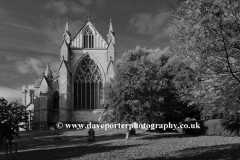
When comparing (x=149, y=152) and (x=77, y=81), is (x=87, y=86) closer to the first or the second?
(x=77, y=81)

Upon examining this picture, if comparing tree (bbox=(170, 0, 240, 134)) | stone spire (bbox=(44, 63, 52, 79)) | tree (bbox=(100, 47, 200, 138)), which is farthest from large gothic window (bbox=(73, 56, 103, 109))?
tree (bbox=(170, 0, 240, 134))

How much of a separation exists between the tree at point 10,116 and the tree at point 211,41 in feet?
33.5

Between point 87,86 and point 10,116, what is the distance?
31810 mm

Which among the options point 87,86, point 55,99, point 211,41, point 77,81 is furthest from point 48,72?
point 211,41

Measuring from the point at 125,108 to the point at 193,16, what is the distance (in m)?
16.8

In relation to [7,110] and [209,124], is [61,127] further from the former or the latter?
[7,110]

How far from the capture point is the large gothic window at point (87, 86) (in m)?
46.7

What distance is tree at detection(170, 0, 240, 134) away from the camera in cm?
898

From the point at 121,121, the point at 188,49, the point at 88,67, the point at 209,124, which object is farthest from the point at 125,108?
the point at 88,67

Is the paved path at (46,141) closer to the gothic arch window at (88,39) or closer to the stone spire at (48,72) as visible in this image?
the stone spire at (48,72)

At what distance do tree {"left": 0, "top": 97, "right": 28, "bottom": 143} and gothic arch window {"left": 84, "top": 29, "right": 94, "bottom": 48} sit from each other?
3328 cm

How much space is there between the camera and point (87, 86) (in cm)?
4738

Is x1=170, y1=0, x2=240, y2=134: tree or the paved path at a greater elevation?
A: x1=170, y1=0, x2=240, y2=134: tree

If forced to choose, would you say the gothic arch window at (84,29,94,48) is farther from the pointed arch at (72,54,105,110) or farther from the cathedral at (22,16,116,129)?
the pointed arch at (72,54,105,110)
